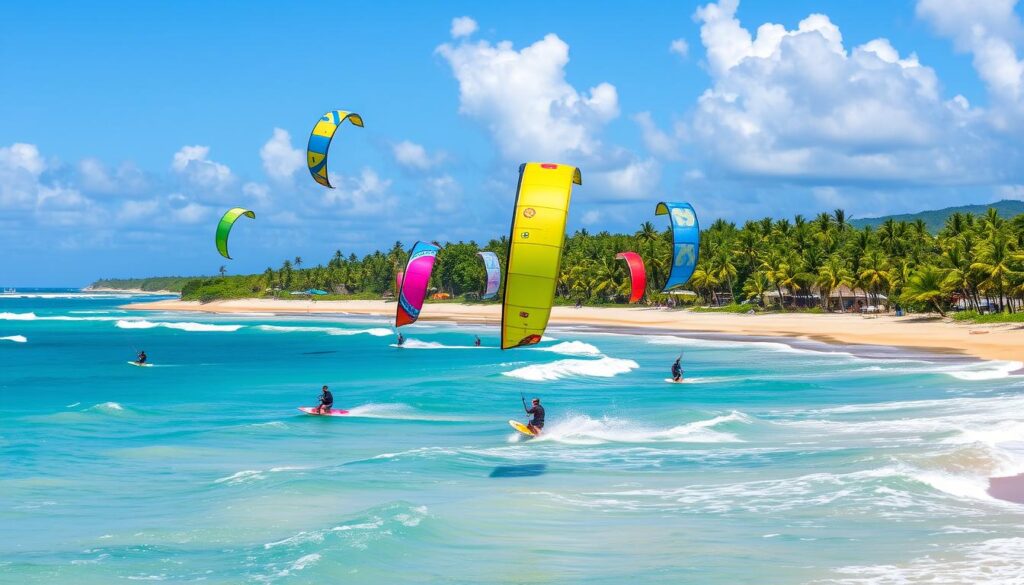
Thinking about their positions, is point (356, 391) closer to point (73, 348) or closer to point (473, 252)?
point (73, 348)

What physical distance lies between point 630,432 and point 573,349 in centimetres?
2968

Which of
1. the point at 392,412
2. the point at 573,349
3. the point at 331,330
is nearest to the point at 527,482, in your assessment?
the point at 392,412

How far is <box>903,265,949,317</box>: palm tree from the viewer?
5769cm

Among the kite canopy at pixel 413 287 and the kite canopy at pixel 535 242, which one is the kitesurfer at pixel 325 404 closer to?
the kite canopy at pixel 413 287

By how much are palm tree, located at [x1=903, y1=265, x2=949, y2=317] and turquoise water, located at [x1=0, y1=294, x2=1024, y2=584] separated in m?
25.2

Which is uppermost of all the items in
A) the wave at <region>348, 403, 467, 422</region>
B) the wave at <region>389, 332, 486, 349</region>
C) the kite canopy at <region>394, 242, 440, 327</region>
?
the kite canopy at <region>394, 242, 440, 327</region>

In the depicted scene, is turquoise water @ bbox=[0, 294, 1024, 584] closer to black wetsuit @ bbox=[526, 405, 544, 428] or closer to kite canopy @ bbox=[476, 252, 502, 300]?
black wetsuit @ bbox=[526, 405, 544, 428]

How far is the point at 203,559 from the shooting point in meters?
12.1

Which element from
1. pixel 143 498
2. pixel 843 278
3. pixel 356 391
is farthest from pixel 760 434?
pixel 843 278

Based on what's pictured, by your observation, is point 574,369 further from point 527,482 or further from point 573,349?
point 527,482

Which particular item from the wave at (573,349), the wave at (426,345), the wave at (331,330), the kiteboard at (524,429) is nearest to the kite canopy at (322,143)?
the kiteboard at (524,429)

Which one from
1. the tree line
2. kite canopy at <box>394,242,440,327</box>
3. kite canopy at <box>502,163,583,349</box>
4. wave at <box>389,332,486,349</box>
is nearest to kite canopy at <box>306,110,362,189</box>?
kite canopy at <box>394,242,440,327</box>

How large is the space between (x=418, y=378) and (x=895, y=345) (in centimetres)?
2201

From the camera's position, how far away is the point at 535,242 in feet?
43.7
